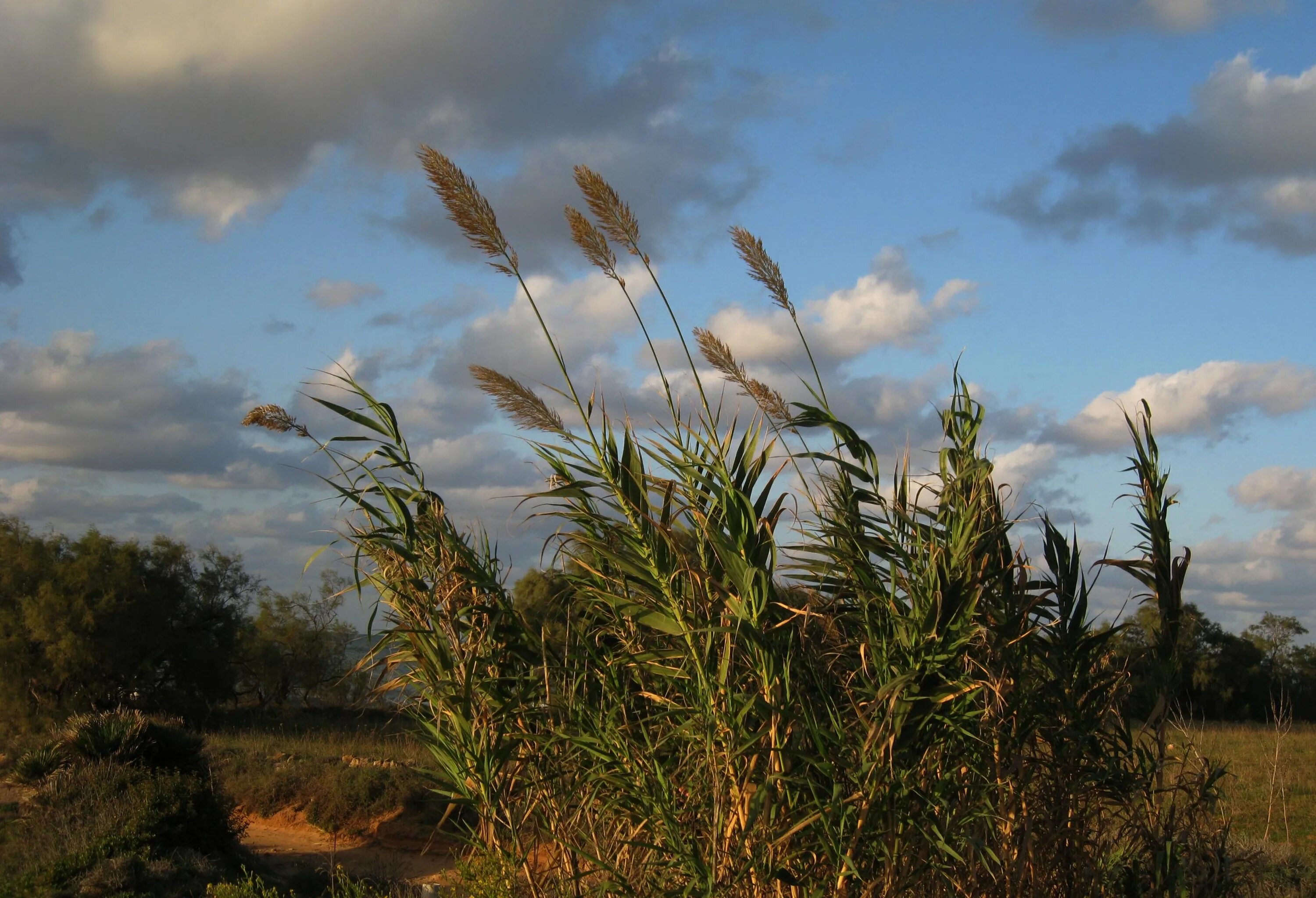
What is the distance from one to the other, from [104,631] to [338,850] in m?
12.6

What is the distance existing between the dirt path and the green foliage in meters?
8.65

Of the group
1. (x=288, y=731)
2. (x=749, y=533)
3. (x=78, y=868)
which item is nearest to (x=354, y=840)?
(x=78, y=868)

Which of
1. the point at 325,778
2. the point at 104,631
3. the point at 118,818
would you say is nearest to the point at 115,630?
the point at 104,631

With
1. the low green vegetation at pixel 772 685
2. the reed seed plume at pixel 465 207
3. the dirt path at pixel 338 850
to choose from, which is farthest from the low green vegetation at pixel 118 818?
the reed seed plume at pixel 465 207

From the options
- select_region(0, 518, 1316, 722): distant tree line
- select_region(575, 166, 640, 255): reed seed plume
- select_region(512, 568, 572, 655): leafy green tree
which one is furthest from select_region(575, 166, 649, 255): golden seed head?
select_region(0, 518, 1316, 722): distant tree line

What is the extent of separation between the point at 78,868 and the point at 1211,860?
8.78m

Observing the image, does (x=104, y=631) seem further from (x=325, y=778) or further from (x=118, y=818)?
(x=118, y=818)

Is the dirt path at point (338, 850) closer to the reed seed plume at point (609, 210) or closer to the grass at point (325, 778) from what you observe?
the grass at point (325, 778)

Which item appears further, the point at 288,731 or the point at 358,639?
the point at 288,731

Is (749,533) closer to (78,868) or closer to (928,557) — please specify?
(928,557)

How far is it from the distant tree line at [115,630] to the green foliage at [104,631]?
2 centimetres

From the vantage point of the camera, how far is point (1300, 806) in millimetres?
15195

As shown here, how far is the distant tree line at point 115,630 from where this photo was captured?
21.7 meters

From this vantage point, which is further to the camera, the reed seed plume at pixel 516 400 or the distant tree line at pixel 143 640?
the distant tree line at pixel 143 640
